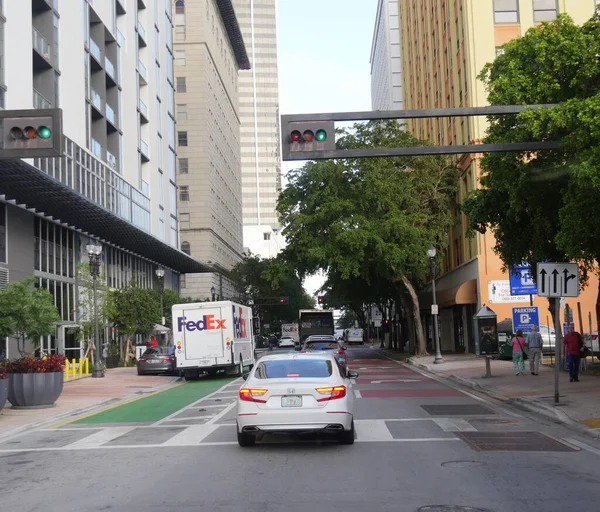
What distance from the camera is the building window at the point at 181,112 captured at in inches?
3533

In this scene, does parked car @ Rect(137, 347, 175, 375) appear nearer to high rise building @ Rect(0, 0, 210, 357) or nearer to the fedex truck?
the fedex truck

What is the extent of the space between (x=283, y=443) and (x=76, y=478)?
12.3ft

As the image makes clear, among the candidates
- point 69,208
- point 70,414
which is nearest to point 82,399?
point 70,414

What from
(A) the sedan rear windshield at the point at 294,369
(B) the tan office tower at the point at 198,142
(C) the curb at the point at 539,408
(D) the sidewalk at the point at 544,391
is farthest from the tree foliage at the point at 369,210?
(B) the tan office tower at the point at 198,142

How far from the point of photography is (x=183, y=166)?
89.7 metres

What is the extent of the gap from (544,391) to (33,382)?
1320 centimetres

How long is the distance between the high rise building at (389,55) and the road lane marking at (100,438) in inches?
3115

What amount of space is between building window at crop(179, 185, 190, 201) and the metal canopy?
101 feet

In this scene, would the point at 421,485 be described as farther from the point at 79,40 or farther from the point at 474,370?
the point at 79,40

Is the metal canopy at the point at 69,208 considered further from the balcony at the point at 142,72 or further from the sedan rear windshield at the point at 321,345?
the balcony at the point at 142,72

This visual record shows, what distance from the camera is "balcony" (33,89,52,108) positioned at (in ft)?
123

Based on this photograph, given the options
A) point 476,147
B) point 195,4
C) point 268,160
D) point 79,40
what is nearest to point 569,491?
point 476,147

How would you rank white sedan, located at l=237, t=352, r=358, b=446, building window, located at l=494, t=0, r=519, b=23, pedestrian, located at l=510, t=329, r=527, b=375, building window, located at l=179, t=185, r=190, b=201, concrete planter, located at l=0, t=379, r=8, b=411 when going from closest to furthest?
white sedan, located at l=237, t=352, r=358, b=446 → concrete planter, located at l=0, t=379, r=8, b=411 → pedestrian, located at l=510, t=329, r=527, b=375 → building window, located at l=494, t=0, r=519, b=23 → building window, located at l=179, t=185, r=190, b=201

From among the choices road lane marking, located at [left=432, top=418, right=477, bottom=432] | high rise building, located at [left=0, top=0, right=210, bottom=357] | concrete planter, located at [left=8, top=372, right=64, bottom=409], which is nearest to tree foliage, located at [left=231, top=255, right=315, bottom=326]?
high rise building, located at [left=0, top=0, right=210, bottom=357]
